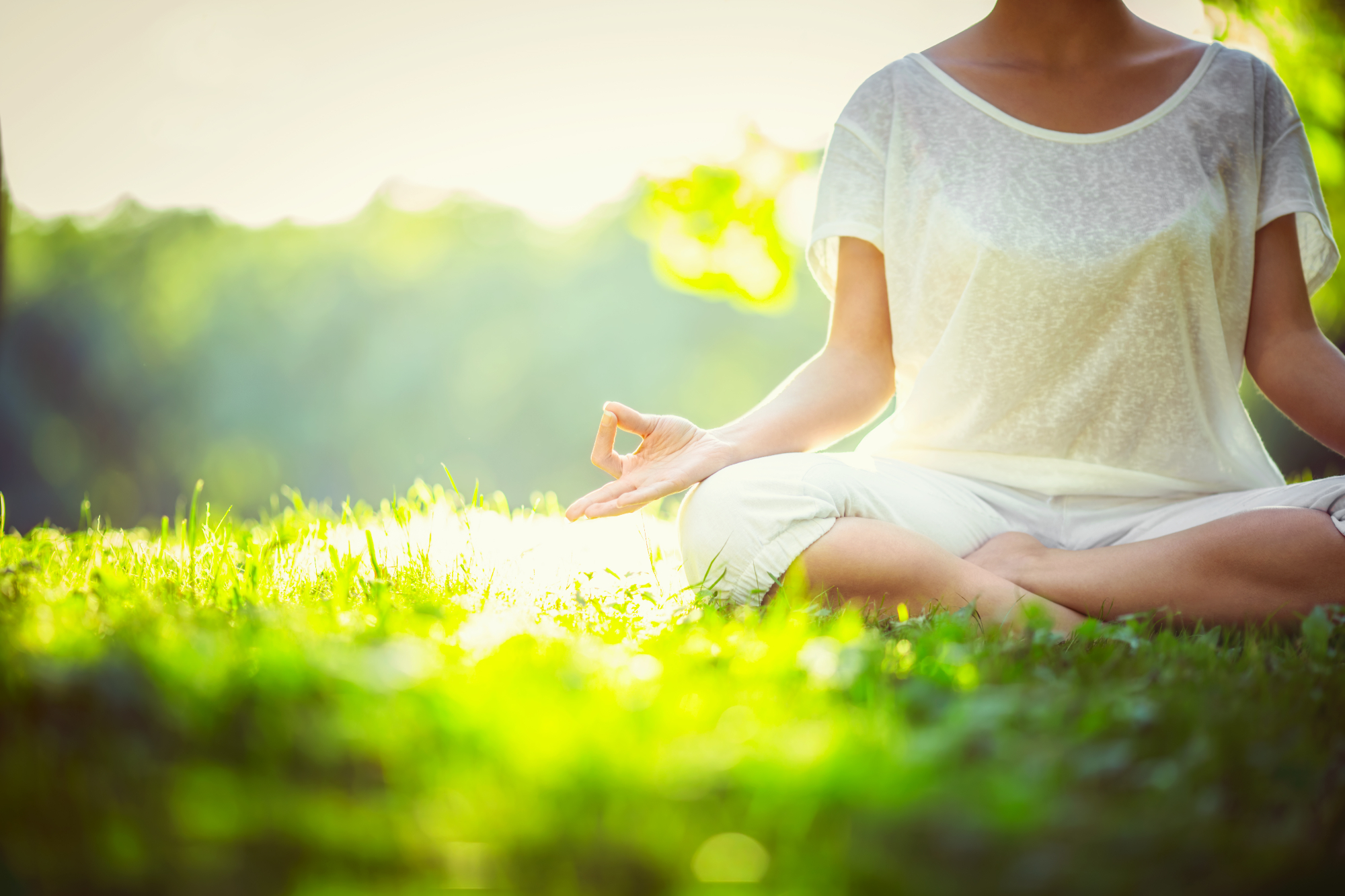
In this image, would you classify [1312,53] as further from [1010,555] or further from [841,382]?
[1010,555]

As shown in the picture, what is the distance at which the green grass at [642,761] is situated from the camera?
80 cm

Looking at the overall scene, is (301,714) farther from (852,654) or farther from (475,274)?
(475,274)

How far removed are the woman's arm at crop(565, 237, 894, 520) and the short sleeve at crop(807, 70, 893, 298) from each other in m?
0.08

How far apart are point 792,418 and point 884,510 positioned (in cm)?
49

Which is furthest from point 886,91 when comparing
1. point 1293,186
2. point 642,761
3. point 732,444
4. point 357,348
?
point 357,348

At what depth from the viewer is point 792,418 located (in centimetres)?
275

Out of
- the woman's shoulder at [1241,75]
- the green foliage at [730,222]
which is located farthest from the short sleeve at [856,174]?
the green foliage at [730,222]

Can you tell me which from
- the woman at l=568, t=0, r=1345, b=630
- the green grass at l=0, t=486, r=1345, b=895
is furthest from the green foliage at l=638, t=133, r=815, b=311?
the green grass at l=0, t=486, r=1345, b=895

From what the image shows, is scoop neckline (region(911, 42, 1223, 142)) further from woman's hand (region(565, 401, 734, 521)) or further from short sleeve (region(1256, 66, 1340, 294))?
woman's hand (region(565, 401, 734, 521))

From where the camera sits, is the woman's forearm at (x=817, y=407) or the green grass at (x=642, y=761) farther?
the woman's forearm at (x=817, y=407)

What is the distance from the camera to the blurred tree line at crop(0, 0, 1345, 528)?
22.6 meters

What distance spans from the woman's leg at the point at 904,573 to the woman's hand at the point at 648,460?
1.42 ft

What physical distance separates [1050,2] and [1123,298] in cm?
111

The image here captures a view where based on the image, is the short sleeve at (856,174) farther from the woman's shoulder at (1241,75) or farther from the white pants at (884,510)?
the woman's shoulder at (1241,75)
